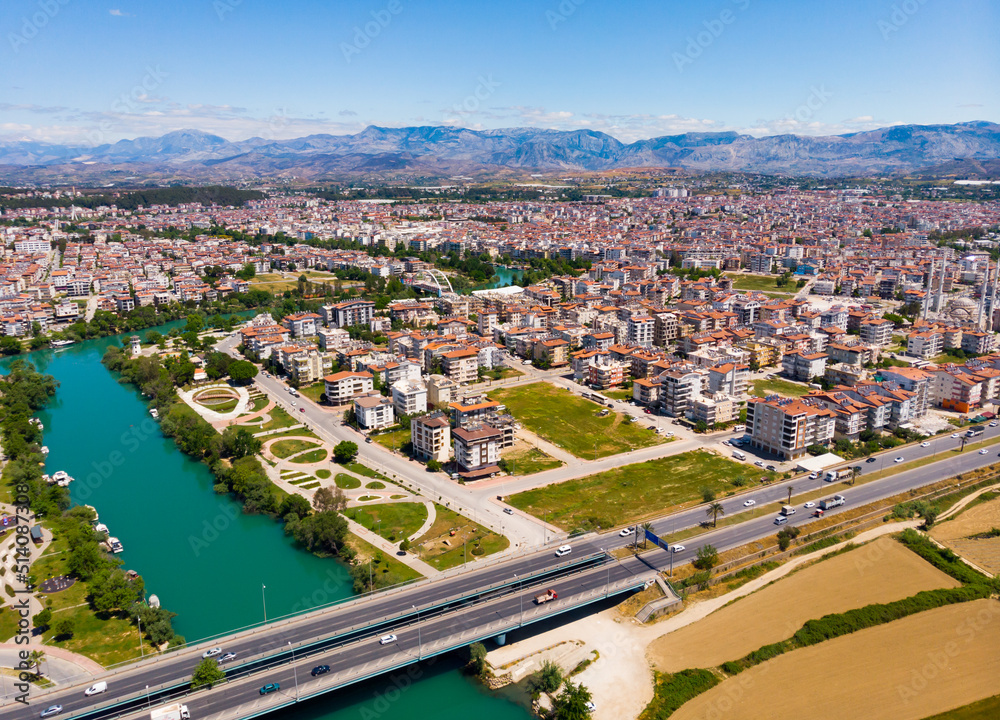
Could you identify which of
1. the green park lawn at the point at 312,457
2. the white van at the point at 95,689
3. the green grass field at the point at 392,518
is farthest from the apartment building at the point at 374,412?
the white van at the point at 95,689

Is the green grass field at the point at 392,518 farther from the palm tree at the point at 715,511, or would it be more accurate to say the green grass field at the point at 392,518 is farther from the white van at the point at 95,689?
the palm tree at the point at 715,511

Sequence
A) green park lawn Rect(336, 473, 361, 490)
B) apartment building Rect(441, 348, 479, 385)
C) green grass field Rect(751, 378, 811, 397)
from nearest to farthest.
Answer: green park lawn Rect(336, 473, 361, 490), green grass field Rect(751, 378, 811, 397), apartment building Rect(441, 348, 479, 385)

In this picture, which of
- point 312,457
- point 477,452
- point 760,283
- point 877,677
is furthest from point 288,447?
point 760,283

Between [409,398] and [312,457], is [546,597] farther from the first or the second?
[409,398]

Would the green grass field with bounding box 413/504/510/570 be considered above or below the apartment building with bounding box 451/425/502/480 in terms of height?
below

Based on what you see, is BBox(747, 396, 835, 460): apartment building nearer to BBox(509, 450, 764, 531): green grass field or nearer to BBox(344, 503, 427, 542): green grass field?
BBox(509, 450, 764, 531): green grass field

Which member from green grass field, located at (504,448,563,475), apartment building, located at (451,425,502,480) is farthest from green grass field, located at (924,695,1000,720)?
apartment building, located at (451,425,502,480)
